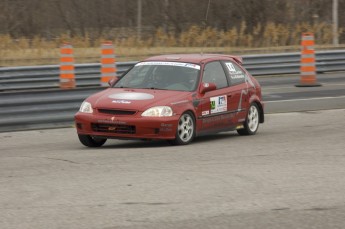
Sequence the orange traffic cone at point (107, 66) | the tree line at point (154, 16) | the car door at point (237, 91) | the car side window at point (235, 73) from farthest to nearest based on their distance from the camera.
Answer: the tree line at point (154, 16) → the orange traffic cone at point (107, 66) → the car side window at point (235, 73) → the car door at point (237, 91)

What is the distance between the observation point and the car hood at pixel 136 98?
1173 centimetres

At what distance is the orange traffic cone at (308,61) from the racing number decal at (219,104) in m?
10.6

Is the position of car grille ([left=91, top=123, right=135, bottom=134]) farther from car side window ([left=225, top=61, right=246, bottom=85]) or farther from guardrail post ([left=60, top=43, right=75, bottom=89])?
guardrail post ([left=60, top=43, right=75, bottom=89])

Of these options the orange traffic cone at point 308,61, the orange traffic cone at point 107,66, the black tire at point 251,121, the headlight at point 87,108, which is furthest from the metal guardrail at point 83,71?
the headlight at point 87,108

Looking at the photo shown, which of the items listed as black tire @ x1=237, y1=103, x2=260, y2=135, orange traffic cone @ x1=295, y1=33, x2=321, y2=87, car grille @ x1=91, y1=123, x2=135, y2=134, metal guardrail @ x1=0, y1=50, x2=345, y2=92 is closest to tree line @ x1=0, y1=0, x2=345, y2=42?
metal guardrail @ x1=0, y1=50, x2=345, y2=92

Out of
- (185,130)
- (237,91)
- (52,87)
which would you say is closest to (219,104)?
(237,91)

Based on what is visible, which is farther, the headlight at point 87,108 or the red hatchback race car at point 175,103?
the headlight at point 87,108

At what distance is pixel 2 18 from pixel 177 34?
9.04m

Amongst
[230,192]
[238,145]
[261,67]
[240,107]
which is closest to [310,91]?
[261,67]

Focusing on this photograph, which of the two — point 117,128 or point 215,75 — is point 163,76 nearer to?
point 215,75

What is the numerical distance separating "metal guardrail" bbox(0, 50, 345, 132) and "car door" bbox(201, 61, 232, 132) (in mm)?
2932

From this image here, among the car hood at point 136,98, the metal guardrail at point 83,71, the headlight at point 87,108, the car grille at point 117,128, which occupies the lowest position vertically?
the metal guardrail at point 83,71

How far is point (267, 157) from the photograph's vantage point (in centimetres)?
1077

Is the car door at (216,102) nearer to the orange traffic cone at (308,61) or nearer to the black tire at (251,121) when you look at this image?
the black tire at (251,121)
